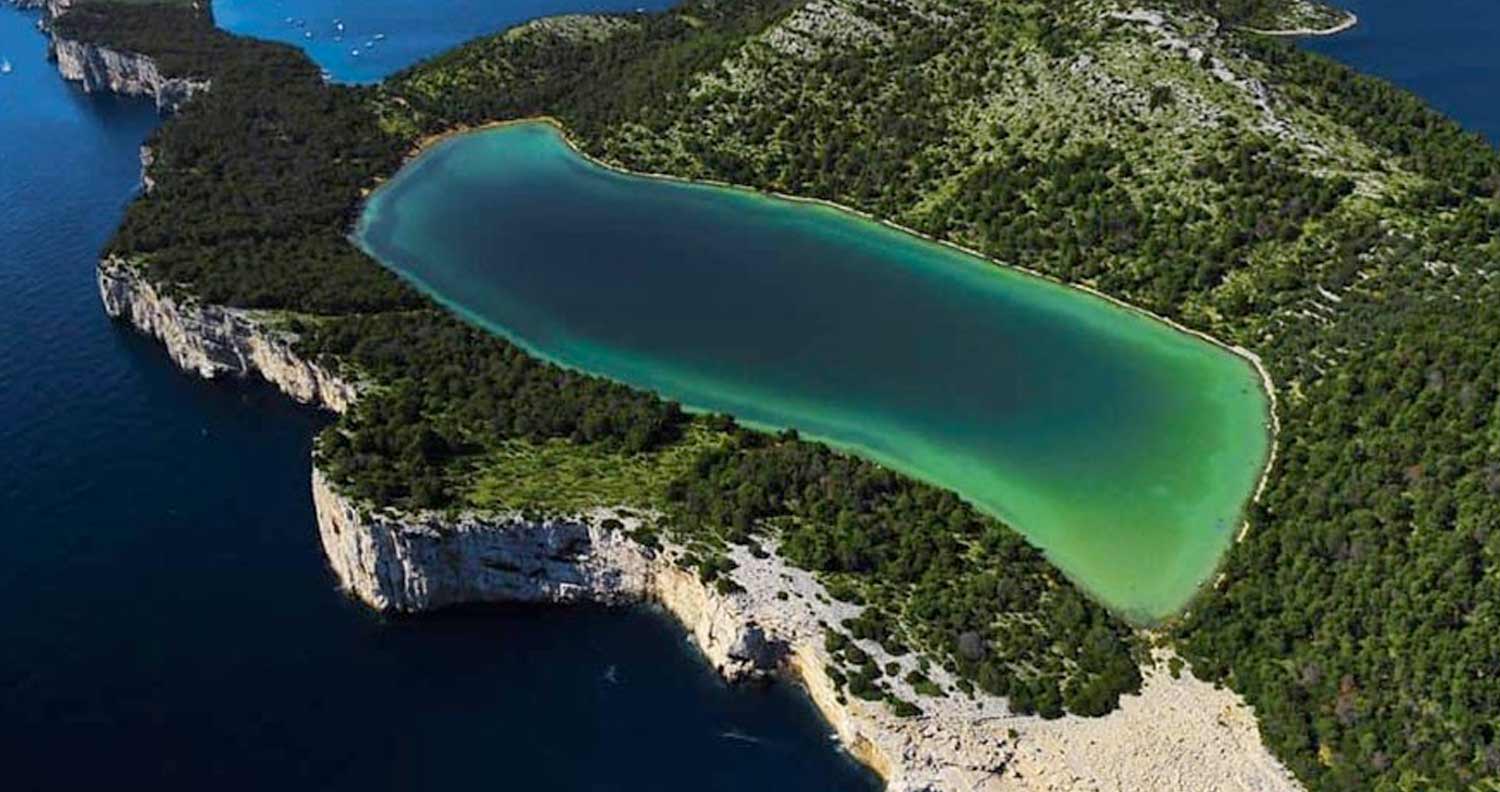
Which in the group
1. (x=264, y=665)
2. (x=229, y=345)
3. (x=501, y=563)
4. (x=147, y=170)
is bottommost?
(x=264, y=665)

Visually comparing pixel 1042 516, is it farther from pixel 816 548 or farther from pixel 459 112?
pixel 459 112

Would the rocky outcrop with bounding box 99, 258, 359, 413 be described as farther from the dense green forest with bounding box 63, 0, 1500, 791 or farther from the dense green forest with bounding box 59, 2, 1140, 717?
the dense green forest with bounding box 63, 0, 1500, 791

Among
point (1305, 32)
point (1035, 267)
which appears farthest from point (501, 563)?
point (1305, 32)

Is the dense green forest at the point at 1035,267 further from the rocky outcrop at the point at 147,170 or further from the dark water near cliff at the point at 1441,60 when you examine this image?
the dark water near cliff at the point at 1441,60

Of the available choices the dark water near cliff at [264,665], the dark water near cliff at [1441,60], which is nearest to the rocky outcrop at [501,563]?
the dark water near cliff at [264,665]

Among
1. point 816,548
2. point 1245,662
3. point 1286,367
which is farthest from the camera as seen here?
point 1286,367

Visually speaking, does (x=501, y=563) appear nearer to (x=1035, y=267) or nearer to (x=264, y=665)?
(x=264, y=665)

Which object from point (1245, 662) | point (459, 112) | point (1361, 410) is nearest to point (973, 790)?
point (1245, 662)
